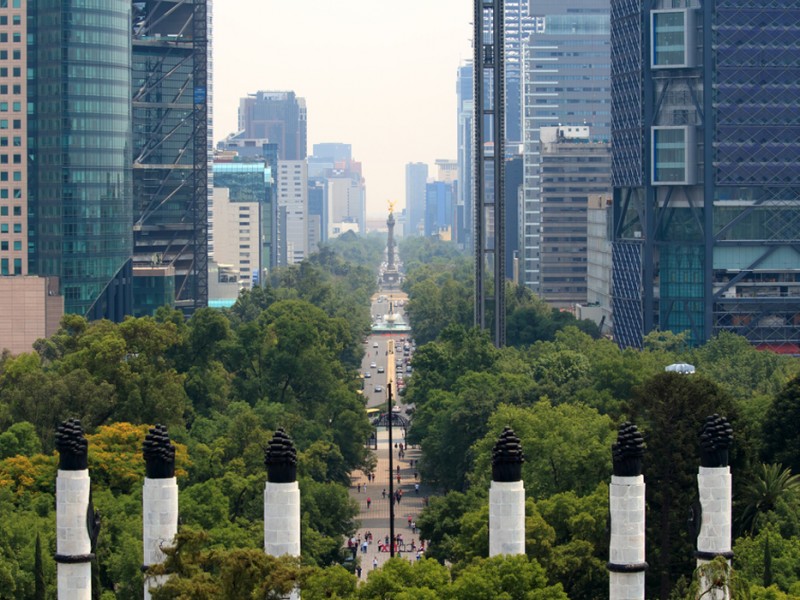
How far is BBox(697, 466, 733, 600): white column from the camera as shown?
53406mm

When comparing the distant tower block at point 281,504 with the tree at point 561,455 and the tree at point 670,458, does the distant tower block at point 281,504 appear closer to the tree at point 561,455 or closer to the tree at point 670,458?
the tree at point 670,458

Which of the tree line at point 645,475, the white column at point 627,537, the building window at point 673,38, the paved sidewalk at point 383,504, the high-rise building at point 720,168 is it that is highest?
the building window at point 673,38

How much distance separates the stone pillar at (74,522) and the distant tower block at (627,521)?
47.1ft

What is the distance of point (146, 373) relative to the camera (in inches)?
4673

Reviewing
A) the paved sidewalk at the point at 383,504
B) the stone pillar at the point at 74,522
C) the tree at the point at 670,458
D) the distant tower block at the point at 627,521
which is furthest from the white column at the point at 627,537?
the paved sidewalk at the point at 383,504

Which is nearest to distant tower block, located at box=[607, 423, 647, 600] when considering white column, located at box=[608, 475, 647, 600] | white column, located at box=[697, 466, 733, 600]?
white column, located at box=[608, 475, 647, 600]

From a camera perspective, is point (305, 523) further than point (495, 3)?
No

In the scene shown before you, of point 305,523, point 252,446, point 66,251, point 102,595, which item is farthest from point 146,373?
point 66,251

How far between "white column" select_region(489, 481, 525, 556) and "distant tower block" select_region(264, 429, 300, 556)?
546 cm

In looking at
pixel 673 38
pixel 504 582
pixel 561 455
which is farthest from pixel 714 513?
pixel 673 38

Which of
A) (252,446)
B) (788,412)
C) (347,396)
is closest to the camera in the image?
(788,412)

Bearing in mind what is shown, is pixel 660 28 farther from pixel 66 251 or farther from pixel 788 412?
pixel 788 412

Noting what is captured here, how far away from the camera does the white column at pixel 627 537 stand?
173 feet

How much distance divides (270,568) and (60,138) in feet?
441
